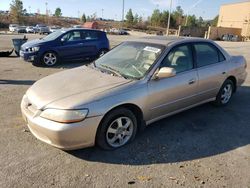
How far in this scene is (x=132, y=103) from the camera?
→ 3816 mm

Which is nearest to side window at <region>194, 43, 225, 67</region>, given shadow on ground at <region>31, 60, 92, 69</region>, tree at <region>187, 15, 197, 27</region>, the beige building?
shadow on ground at <region>31, 60, 92, 69</region>

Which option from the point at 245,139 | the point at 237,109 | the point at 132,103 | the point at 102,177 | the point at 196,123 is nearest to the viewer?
the point at 102,177

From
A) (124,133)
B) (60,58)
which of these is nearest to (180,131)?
(124,133)

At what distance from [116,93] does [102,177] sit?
1.11 metres

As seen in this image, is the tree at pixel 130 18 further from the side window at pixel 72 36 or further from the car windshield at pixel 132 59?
the car windshield at pixel 132 59

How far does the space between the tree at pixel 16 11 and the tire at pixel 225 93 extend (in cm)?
7759

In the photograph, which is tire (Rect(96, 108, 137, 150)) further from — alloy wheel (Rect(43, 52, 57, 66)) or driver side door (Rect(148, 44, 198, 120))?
alloy wheel (Rect(43, 52, 57, 66))

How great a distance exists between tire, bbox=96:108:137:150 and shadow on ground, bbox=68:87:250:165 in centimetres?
11

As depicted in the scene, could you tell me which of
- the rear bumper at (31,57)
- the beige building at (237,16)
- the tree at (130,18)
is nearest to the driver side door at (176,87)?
the rear bumper at (31,57)

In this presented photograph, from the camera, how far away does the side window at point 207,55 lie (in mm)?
4957

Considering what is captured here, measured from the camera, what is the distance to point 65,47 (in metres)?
10.9

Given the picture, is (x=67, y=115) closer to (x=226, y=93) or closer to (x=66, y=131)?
(x=66, y=131)

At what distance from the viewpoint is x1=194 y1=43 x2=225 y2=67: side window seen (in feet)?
16.3

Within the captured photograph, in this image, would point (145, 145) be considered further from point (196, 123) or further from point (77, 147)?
point (196, 123)
